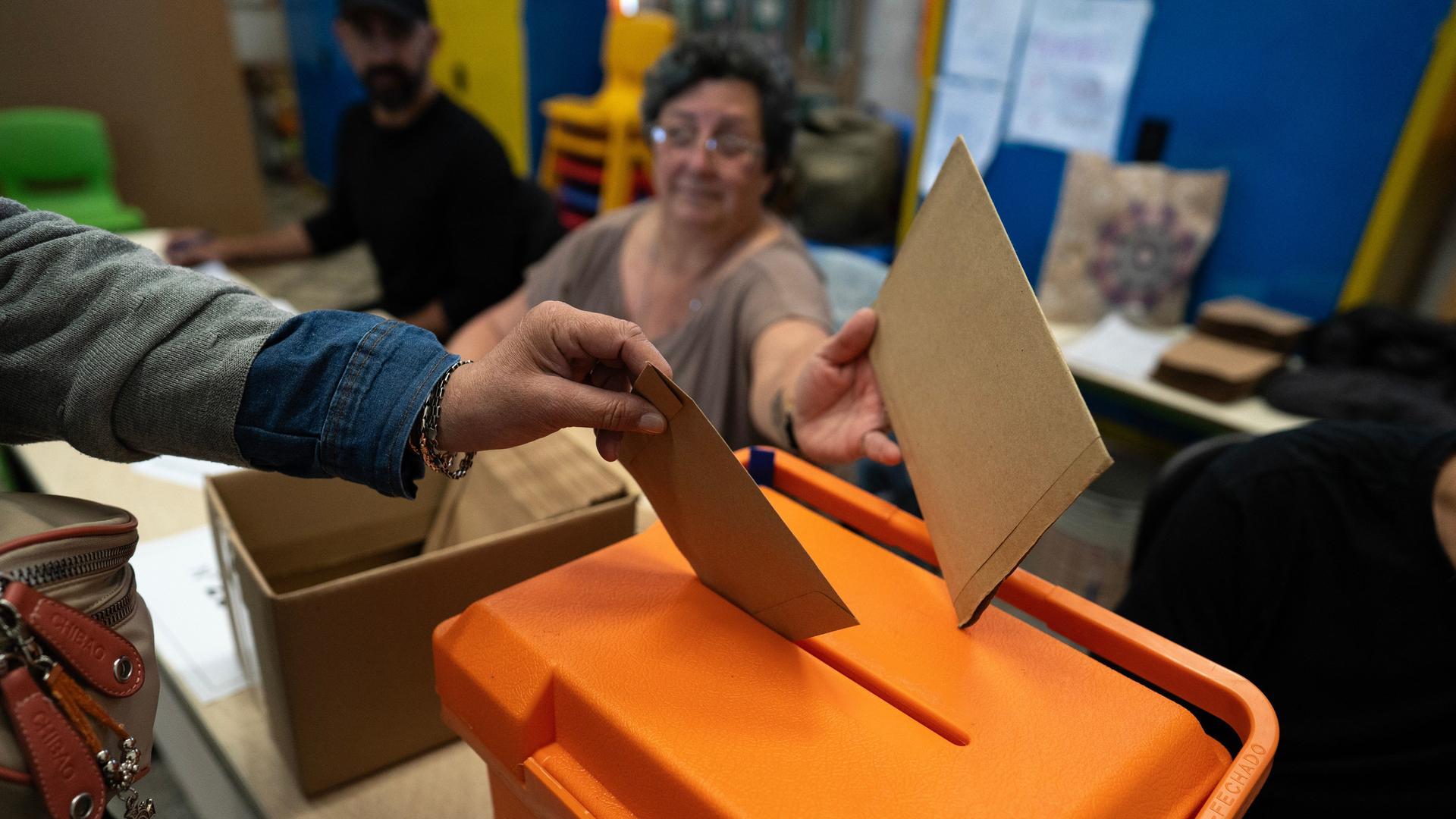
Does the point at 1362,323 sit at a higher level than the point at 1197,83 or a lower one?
lower

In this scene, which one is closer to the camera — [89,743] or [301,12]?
[89,743]

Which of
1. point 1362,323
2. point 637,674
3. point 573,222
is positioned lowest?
point 573,222

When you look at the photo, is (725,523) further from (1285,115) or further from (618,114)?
(618,114)

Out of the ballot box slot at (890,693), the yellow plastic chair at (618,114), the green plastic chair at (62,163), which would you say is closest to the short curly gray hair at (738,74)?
the ballot box slot at (890,693)

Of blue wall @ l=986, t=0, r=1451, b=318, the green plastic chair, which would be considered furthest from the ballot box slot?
the green plastic chair

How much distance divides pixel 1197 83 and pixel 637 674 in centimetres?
249

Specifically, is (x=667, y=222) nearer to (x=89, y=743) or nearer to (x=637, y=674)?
(x=637, y=674)

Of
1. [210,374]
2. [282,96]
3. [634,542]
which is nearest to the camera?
[210,374]

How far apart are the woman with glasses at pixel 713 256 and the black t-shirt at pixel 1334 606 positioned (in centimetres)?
59

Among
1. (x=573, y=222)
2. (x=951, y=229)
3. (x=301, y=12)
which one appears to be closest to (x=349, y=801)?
(x=951, y=229)

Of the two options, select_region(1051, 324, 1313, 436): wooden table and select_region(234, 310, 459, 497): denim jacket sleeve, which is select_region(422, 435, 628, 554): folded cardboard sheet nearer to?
select_region(234, 310, 459, 497): denim jacket sleeve

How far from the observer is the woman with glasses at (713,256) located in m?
1.45

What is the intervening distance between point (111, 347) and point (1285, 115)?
2580mm

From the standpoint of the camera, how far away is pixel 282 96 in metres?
6.00
